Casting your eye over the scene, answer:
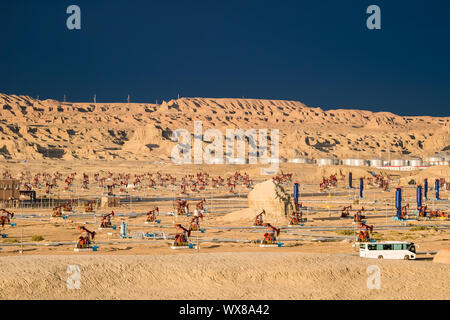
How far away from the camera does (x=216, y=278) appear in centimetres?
2298

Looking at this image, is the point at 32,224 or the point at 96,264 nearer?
the point at 96,264

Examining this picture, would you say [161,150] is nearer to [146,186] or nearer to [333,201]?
[146,186]

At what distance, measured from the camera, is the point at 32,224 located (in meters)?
49.2

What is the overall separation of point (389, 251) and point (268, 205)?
2007cm

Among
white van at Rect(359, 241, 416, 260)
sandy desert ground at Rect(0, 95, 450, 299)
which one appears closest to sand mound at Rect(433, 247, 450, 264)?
sandy desert ground at Rect(0, 95, 450, 299)

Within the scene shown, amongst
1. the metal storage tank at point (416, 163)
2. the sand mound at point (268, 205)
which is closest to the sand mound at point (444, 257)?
the sand mound at point (268, 205)

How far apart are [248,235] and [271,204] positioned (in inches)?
322

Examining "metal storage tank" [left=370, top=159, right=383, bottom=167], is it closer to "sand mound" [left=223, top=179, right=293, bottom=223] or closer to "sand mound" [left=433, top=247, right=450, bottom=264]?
"sand mound" [left=223, top=179, right=293, bottom=223]

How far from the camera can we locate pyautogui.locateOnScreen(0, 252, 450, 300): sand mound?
850 inches

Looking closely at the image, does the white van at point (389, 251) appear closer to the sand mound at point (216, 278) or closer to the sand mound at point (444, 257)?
the sand mound at point (444, 257)

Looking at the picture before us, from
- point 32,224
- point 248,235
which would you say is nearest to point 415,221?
point 248,235

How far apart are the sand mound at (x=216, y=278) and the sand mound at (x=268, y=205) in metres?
25.4

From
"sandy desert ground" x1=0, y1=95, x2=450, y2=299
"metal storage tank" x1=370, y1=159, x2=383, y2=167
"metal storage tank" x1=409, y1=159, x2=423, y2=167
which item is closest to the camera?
"sandy desert ground" x1=0, y1=95, x2=450, y2=299

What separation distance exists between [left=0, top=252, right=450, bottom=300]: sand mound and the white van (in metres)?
5.75
